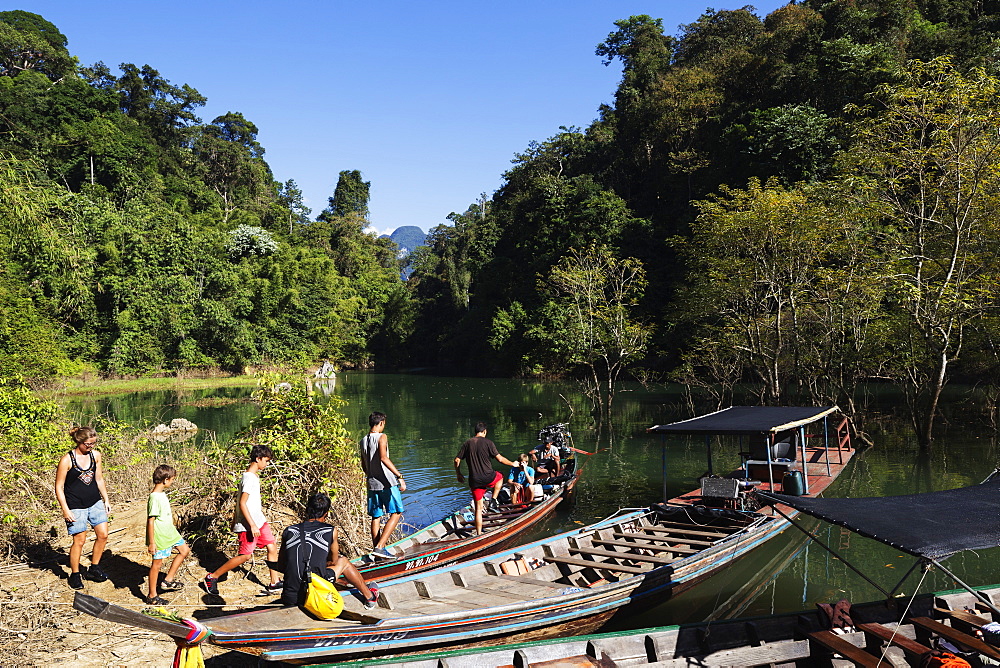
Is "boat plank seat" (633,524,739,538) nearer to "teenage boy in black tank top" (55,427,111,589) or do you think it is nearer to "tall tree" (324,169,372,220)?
"teenage boy in black tank top" (55,427,111,589)

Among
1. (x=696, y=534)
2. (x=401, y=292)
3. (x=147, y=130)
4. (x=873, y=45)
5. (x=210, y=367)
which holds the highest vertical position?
(x=147, y=130)

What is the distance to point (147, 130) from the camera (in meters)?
70.6

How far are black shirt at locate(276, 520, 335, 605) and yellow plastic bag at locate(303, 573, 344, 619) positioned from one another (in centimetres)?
8

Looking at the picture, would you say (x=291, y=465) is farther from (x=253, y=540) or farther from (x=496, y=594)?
(x=496, y=594)

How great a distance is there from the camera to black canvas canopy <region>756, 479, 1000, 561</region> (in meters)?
5.29

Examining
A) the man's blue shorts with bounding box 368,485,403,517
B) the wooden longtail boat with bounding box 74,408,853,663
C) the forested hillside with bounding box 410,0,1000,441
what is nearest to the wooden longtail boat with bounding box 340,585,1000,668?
the wooden longtail boat with bounding box 74,408,853,663

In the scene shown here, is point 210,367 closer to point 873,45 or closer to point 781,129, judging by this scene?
point 781,129

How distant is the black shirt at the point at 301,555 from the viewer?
5.79 m

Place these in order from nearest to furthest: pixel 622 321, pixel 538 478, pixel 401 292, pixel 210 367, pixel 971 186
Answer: pixel 538 478, pixel 971 186, pixel 622 321, pixel 210 367, pixel 401 292

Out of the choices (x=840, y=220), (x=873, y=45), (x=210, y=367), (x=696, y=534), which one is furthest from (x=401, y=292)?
(x=696, y=534)

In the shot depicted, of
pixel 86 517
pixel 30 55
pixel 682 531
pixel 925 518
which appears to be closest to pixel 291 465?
pixel 86 517

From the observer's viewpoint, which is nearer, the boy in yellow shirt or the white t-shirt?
the boy in yellow shirt

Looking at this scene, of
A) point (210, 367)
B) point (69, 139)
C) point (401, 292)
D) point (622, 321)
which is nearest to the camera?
point (622, 321)

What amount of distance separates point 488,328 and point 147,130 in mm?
46172
